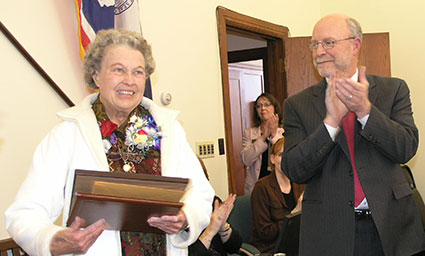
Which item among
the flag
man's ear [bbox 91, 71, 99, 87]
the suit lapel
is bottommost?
the suit lapel

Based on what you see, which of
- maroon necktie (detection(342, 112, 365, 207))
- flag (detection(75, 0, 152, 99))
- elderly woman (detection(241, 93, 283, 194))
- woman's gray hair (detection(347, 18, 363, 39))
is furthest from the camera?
elderly woman (detection(241, 93, 283, 194))

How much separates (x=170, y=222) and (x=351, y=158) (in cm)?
77

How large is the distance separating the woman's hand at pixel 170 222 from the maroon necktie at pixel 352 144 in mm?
687

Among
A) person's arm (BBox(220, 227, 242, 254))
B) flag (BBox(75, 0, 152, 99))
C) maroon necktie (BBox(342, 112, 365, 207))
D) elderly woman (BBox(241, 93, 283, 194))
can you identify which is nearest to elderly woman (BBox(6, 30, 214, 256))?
maroon necktie (BBox(342, 112, 365, 207))

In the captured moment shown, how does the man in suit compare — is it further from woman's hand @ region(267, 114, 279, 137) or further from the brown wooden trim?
woman's hand @ region(267, 114, 279, 137)

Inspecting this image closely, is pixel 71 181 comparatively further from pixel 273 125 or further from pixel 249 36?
pixel 249 36

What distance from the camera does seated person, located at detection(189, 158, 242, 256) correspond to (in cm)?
238

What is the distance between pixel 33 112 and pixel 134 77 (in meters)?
0.99

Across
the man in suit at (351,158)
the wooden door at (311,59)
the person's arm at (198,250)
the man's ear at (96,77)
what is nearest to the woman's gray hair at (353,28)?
the man in suit at (351,158)

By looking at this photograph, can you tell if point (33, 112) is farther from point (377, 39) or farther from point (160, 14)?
point (377, 39)

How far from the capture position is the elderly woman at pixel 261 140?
4410 mm

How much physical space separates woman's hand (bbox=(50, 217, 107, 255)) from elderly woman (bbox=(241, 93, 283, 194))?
306 centimetres

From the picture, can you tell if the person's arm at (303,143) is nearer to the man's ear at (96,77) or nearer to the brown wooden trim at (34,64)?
the man's ear at (96,77)

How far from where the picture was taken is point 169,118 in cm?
181
